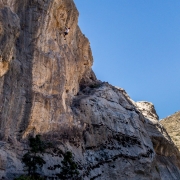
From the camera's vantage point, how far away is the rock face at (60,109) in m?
24.0

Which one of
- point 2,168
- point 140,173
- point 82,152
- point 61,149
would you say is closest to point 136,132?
point 140,173

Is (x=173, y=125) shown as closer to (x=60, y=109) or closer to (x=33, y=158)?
(x=60, y=109)

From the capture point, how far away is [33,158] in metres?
21.6

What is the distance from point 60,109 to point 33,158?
7.91m

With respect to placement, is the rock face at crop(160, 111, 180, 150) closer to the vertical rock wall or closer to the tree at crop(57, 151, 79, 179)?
the vertical rock wall

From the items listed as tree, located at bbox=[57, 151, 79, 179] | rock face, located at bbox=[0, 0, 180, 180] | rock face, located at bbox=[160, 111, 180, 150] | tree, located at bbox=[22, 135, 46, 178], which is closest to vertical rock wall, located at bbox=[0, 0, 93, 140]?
rock face, located at bbox=[0, 0, 180, 180]

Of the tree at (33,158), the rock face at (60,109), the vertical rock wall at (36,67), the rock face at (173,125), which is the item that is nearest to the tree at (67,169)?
the rock face at (60,109)

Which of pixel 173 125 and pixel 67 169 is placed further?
pixel 173 125

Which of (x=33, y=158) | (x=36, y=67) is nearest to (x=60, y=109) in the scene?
(x=36, y=67)

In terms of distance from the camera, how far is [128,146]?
1345 inches

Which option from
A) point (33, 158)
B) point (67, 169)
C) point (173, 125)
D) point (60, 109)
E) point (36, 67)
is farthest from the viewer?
point (173, 125)

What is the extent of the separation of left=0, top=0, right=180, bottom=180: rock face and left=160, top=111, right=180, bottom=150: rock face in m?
23.8

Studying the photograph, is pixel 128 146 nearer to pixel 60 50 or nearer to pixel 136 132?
pixel 136 132

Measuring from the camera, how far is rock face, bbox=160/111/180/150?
2531 inches
